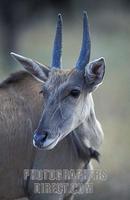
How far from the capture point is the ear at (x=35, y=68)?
32.5 feet

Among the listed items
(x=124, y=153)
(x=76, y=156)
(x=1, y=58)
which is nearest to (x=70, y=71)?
(x=76, y=156)

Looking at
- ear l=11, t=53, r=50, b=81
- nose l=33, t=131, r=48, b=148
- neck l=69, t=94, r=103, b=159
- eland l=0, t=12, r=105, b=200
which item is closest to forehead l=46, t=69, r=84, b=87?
eland l=0, t=12, r=105, b=200

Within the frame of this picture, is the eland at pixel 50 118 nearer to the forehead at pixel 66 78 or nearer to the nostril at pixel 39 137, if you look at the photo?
the forehead at pixel 66 78

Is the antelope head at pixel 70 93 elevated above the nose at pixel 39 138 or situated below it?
above

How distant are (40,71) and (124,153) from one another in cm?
465

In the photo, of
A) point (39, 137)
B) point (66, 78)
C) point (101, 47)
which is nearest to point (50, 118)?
point (39, 137)

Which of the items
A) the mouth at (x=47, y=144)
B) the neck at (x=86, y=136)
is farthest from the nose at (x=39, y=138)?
the neck at (x=86, y=136)

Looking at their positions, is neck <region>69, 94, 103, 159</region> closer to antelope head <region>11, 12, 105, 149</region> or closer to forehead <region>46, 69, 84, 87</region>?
antelope head <region>11, 12, 105, 149</region>

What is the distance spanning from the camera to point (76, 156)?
10.0m

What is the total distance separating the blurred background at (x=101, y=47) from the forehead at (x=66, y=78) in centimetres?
307

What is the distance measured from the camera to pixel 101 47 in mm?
24812

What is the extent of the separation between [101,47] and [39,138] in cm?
1585

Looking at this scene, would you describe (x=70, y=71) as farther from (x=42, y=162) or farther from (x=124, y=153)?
(x=124, y=153)

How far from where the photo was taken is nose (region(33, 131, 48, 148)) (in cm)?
910
